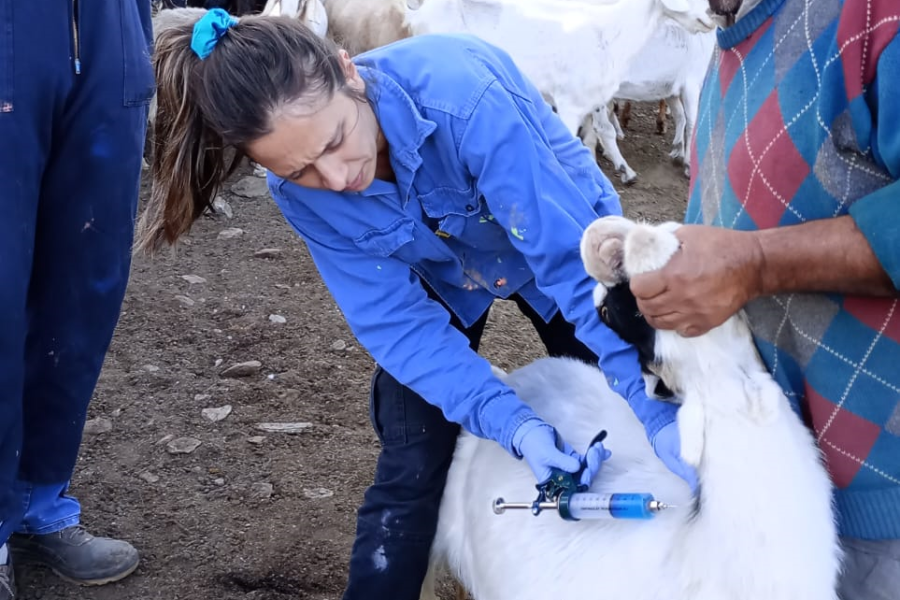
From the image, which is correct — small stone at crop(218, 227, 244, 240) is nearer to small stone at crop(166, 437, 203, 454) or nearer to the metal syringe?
small stone at crop(166, 437, 203, 454)

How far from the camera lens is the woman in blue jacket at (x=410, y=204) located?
1763 mm

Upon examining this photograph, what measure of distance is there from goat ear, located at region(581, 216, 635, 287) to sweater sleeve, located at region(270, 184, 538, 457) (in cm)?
62

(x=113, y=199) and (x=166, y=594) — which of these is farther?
(x=166, y=594)

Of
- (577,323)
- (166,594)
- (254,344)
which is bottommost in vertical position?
(254,344)

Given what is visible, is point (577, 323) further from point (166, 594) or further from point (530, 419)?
point (166, 594)

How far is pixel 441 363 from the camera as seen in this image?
1984mm

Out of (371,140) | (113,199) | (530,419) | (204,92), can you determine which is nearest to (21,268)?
(113,199)

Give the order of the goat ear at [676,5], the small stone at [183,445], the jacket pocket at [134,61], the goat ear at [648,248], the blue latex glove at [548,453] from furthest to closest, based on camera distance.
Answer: the goat ear at [676,5] → the small stone at [183,445] → the jacket pocket at [134,61] → the blue latex glove at [548,453] → the goat ear at [648,248]

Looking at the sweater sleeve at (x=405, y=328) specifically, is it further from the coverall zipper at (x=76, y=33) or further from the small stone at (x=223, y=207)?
the small stone at (x=223, y=207)

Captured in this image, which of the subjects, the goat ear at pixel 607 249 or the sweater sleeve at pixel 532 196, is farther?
the sweater sleeve at pixel 532 196

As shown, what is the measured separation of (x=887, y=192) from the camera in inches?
43.3

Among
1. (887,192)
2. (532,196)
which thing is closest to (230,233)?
(532,196)

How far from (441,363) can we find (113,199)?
3.59 ft

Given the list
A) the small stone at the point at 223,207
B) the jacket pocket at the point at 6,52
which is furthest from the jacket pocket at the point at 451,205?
the small stone at the point at 223,207
